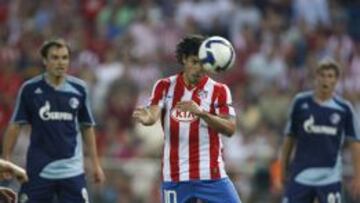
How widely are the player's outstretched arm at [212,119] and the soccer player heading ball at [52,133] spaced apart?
2488mm

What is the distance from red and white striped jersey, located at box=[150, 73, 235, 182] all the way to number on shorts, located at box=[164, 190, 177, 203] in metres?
0.12

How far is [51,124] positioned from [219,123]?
2.80 metres

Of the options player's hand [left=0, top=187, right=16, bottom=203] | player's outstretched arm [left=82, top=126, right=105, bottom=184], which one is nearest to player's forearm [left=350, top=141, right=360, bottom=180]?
player's outstretched arm [left=82, top=126, right=105, bottom=184]

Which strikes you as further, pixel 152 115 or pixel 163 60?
pixel 163 60

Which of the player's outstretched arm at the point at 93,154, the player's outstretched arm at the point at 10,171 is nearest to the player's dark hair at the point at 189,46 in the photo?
the player's outstretched arm at the point at 93,154

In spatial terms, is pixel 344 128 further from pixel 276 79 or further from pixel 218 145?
pixel 276 79

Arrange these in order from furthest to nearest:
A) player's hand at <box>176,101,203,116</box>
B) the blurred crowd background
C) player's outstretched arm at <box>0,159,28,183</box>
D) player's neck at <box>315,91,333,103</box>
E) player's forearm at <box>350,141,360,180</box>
A: the blurred crowd background, player's forearm at <box>350,141,360,180</box>, player's neck at <box>315,91,333,103</box>, player's hand at <box>176,101,203,116</box>, player's outstretched arm at <box>0,159,28,183</box>

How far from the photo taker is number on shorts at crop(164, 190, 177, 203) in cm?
1289

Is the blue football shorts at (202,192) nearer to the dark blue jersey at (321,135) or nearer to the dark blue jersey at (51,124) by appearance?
the dark blue jersey at (51,124)

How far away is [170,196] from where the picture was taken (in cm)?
1291

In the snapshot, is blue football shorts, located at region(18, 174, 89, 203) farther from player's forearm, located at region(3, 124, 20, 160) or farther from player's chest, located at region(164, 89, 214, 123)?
player's chest, located at region(164, 89, 214, 123)

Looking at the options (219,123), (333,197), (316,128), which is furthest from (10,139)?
(333,197)

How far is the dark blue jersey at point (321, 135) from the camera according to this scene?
15273 millimetres

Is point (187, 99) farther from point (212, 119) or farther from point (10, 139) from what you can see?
point (10, 139)
